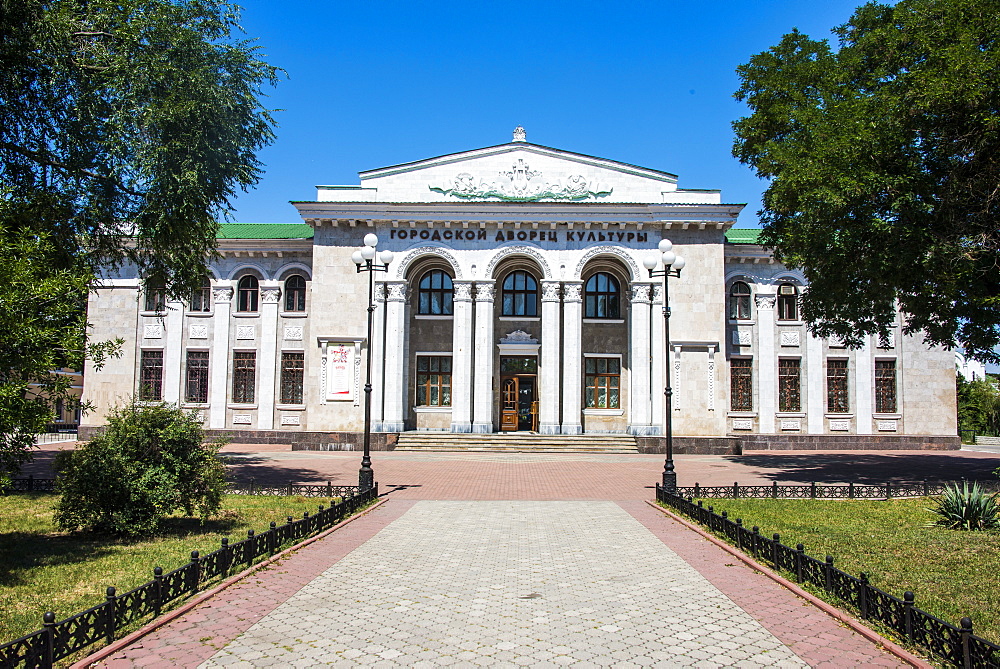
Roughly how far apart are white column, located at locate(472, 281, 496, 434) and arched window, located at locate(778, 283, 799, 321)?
1440 cm

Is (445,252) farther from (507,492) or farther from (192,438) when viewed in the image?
(192,438)

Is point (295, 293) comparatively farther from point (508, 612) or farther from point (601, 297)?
point (508, 612)

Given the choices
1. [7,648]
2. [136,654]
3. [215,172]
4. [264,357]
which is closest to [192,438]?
[136,654]

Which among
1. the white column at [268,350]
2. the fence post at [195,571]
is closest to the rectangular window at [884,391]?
the white column at [268,350]

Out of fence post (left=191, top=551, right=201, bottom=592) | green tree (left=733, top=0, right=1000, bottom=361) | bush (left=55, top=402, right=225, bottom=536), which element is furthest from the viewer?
green tree (left=733, top=0, right=1000, bottom=361)

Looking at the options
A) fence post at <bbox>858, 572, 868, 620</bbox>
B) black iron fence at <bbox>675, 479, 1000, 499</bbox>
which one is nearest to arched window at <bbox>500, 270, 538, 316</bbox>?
black iron fence at <bbox>675, 479, 1000, 499</bbox>

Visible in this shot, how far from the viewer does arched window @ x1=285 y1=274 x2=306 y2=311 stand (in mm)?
33500

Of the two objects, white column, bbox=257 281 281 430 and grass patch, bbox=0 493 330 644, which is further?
white column, bbox=257 281 281 430

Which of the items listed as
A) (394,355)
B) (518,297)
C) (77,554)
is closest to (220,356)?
(394,355)

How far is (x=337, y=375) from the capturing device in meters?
31.2

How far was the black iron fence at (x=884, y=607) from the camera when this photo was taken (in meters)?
5.39

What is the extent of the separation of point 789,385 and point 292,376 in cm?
2400

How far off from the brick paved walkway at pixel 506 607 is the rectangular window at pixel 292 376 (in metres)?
21.6

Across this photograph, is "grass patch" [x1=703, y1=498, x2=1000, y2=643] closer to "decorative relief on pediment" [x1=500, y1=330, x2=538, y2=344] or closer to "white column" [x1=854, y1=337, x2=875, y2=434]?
"decorative relief on pediment" [x1=500, y1=330, x2=538, y2=344]
